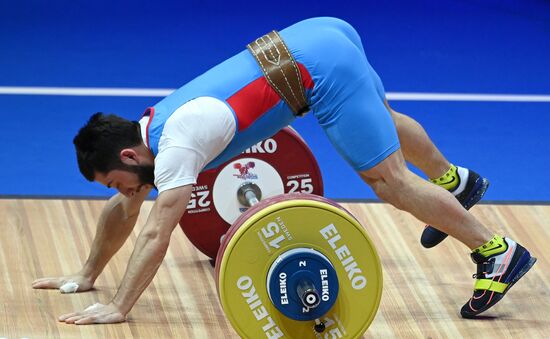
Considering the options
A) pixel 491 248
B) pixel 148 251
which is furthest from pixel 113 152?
pixel 491 248

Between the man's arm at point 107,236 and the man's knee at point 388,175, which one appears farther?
the man's arm at point 107,236

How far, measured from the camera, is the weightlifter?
3775mm

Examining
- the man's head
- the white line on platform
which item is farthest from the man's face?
the white line on platform

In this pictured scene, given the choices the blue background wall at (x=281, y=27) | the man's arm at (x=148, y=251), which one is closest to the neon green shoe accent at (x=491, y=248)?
the man's arm at (x=148, y=251)

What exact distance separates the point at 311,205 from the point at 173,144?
0.49 m

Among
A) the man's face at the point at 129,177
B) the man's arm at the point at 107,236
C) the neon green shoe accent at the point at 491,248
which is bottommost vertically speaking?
the man's arm at the point at 107,236

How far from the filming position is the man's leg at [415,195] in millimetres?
3947

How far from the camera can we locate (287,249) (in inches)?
147

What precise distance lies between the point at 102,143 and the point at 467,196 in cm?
153

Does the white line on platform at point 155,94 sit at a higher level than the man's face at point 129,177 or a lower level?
lower

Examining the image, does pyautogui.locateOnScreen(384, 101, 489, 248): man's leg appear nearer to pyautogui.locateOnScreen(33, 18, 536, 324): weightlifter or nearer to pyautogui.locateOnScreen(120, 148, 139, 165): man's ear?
pyautogui.locateOnScreen(33, 18, 536, 324): weightlifter

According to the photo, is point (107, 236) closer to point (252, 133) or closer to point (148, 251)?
point (148, 251)

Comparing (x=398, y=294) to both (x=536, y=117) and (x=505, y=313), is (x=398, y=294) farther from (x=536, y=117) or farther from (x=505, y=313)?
(x=536, y=117)

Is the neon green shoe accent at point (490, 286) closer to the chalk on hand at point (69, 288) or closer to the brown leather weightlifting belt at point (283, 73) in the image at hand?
the brown leather weightlifting belt at point (283, 73)
